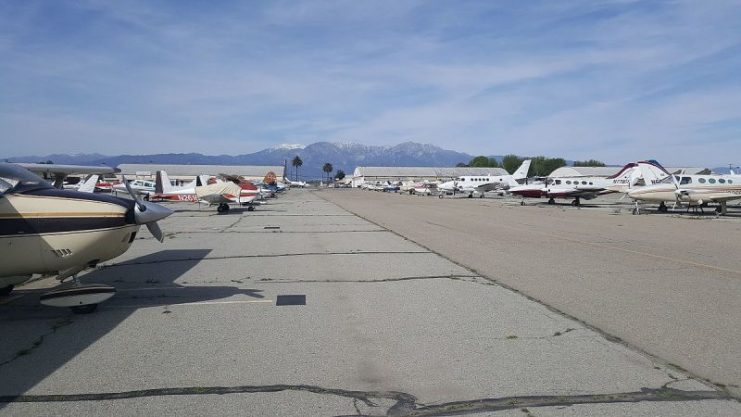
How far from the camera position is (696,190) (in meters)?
27.9

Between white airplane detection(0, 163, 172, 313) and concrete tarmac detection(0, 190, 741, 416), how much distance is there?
458 millimetres

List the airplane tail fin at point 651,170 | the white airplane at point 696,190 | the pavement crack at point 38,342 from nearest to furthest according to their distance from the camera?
the pavement crack at point 38,342 < the white airplane at point 696,190 < the airplane tail fin at point 651,170

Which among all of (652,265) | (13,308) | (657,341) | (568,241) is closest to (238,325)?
(13,308)

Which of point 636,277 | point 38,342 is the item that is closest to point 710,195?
point 636,277

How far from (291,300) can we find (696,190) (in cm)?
2727

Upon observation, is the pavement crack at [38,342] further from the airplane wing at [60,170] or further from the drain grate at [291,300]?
the airplane wing at [60,170]

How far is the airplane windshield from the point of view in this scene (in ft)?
22.1

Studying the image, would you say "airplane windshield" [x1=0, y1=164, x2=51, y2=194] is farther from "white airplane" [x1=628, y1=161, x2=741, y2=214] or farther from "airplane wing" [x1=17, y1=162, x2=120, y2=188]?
"white airplane" [x1=628, y1=161, x2=741, y2=214]

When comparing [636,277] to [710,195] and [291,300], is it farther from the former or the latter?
[710,195]

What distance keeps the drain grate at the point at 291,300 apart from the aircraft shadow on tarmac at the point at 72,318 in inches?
14.7

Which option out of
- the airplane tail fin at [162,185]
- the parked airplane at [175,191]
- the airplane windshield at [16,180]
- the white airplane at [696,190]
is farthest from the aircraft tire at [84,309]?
the white airplane at [696,190]

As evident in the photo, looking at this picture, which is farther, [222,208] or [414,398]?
[222,208]

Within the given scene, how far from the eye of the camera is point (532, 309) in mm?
7055

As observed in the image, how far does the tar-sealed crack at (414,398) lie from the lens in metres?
3.91
